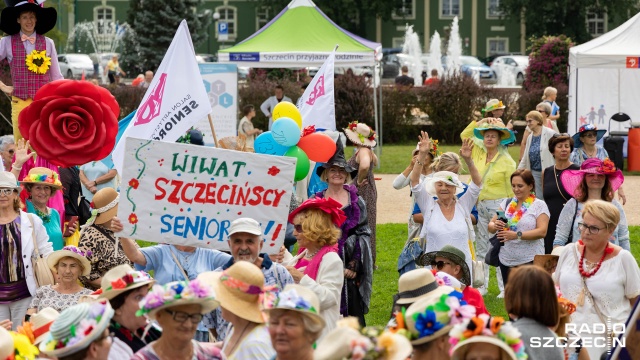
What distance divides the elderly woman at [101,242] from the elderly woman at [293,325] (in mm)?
3438

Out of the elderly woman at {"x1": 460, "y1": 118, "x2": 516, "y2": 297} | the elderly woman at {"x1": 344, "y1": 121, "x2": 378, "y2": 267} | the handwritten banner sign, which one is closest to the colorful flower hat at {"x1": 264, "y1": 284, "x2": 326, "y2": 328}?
the handwritten banner sign

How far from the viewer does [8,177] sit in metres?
8.67

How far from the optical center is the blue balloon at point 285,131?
10594 millimetres

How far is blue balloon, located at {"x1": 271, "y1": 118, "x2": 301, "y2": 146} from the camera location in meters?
10.6

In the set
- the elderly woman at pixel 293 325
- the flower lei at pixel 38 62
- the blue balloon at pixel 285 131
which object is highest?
the flower lei at pixel 38 62

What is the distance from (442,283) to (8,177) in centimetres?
350

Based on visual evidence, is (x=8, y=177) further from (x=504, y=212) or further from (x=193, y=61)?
(x=504, y=212)

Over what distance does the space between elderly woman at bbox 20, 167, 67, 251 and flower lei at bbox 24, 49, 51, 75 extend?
7.74ft

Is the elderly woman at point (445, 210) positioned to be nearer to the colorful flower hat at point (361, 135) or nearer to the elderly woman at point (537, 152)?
the colorful flower hat at point (361, 135)

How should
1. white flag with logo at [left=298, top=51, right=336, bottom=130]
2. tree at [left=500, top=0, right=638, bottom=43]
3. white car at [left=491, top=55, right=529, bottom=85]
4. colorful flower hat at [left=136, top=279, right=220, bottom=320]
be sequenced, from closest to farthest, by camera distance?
colorful flower hat at [left=136, top=279, right=220, bottom=320], white flag with logo at [left=298, top=51, right=336, bottom=130], white car at [left=491, top=55, right=529, bottom=85], tree at [left=500, top=0, right=638, bottom=43]

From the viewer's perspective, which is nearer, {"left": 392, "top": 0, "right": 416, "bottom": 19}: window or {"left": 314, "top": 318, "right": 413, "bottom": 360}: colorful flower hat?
{"left": 314, "top": 318, "right": 413, "bottom": 360}: colorful flower hat

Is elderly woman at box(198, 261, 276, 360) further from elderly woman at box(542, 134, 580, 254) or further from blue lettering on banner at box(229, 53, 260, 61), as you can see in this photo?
blue lettering on banner at box(229, 53, 260, 61)

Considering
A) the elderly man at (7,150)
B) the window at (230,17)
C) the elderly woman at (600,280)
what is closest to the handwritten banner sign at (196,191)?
the elderly woman at (600,280)

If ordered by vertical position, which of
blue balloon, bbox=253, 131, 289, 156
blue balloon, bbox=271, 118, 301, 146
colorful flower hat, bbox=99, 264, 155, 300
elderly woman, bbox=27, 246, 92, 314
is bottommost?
elderly woman, bbox=27, 246, 92, 314
